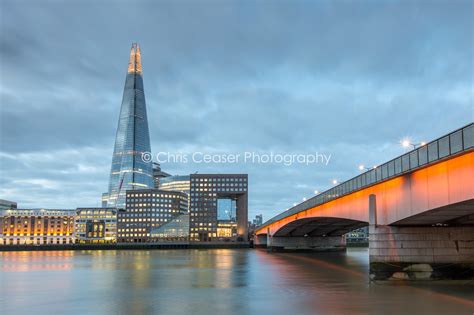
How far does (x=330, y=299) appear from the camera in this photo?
106 feet

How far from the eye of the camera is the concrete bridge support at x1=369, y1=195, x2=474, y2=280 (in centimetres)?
3872

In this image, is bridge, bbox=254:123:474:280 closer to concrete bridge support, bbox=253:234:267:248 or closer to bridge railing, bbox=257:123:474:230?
bridge railing, bbox=257:123:474:230

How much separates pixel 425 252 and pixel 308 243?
256 feet

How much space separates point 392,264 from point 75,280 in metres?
30.9

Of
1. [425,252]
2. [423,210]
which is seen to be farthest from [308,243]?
[423,210]

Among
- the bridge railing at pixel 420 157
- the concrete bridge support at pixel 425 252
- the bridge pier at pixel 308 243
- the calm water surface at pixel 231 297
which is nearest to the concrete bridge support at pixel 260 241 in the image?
the bridge pier at pixel 308 243

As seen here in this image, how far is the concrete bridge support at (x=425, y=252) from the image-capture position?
38.7 metres

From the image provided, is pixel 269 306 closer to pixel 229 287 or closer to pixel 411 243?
pixel 229 287

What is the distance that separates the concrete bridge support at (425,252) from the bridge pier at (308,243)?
7650 centimetres

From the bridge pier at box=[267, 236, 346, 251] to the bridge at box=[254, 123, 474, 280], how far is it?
220 feet

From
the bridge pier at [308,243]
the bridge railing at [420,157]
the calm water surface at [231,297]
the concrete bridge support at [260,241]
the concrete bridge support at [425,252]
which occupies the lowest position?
the concrete bridge support at [260,241]

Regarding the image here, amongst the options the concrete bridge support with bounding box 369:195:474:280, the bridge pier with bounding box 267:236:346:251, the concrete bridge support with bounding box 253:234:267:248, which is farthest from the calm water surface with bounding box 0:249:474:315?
the concrete bridge support with bounding box 253:234:267:248

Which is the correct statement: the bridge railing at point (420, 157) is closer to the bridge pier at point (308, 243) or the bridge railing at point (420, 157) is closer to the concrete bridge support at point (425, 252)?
the concrete bridge support at point (425, 252)

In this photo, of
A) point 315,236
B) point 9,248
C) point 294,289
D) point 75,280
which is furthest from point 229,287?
point 9,248
